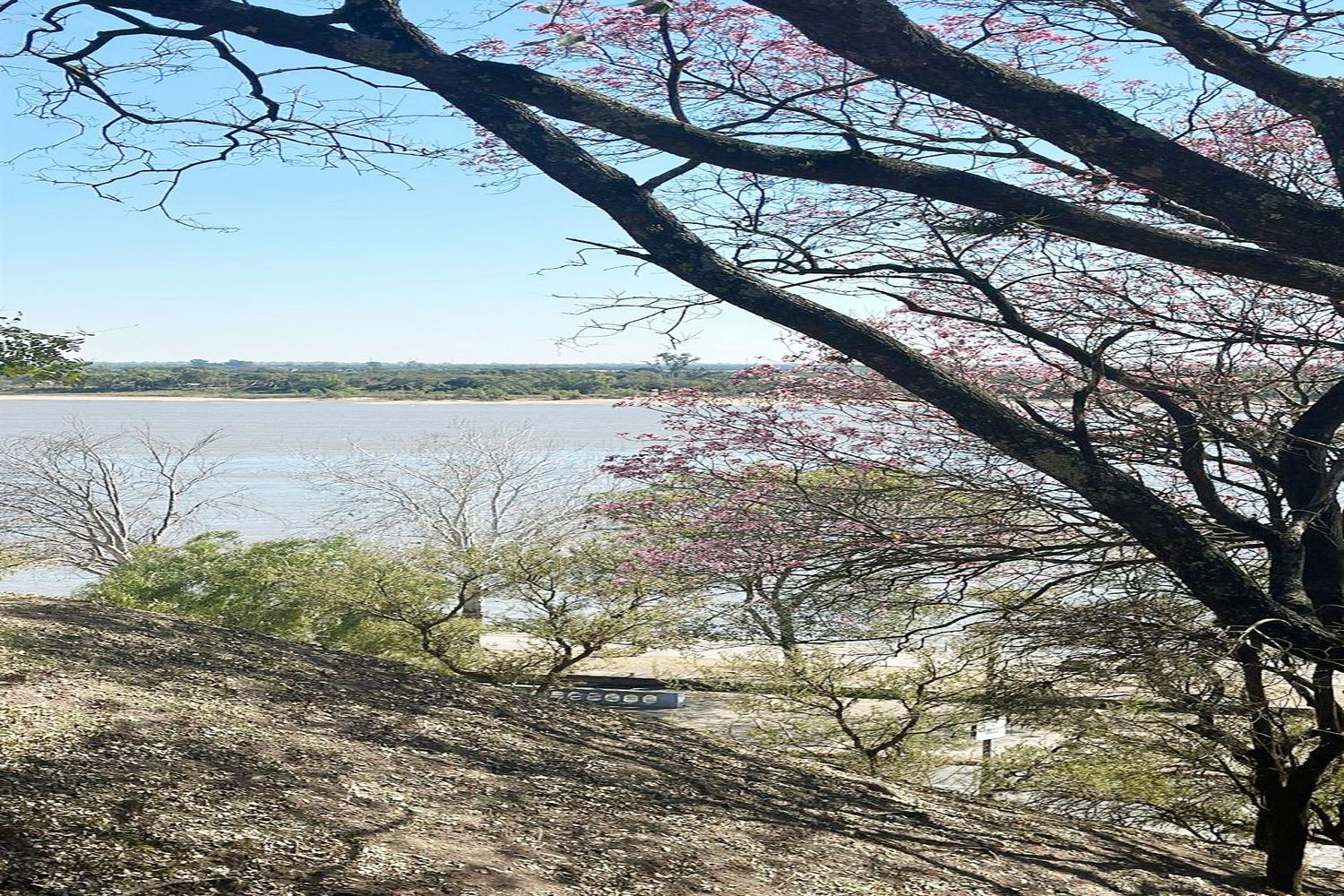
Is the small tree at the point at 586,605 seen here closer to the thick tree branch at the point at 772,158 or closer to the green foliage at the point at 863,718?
the green foliage at the point at 863,718

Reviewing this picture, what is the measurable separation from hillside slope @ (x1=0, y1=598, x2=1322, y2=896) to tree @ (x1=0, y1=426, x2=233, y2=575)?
549 inches

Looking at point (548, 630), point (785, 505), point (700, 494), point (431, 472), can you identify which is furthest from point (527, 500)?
point (785, 505)

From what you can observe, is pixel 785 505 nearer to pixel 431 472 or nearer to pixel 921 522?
pixel 921 522

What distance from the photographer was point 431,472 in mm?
18688

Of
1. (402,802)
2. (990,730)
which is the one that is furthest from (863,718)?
(402,802)

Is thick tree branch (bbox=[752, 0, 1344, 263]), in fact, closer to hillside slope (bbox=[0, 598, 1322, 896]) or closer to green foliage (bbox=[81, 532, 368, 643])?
hillside slope (bbox=[0, 598, 1322, 896])

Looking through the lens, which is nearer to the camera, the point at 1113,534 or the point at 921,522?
the point at 1113,534

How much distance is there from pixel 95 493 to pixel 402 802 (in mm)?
17698

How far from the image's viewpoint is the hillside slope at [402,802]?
2.80m

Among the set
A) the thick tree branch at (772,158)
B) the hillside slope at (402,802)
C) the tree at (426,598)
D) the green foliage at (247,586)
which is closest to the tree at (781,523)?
the hillside slope at (402,802)

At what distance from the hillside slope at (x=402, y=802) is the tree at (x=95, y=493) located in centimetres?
1394

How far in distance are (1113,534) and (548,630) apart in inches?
272

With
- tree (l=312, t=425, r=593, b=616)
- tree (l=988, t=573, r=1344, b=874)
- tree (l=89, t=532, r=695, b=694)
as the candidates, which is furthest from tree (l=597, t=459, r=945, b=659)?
tree (l=312, t=425, r=593, b=616)

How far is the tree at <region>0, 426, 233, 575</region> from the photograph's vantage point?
18000mm
